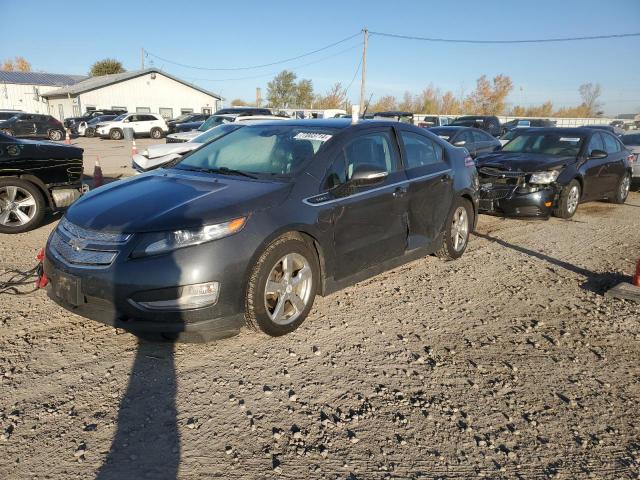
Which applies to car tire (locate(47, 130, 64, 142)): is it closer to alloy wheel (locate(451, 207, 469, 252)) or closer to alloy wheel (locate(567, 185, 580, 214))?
alloy wheel (locate(567, 185, 580, 214))

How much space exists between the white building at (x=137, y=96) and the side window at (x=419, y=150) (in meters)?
41.5

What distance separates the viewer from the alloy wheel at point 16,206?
6504mm

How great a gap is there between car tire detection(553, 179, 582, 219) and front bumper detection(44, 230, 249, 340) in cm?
654

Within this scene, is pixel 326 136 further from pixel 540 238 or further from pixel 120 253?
pixel 540 238

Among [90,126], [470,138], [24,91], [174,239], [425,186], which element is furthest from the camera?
[24,91]

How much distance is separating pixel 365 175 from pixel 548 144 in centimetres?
627

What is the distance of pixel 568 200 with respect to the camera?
810 cm

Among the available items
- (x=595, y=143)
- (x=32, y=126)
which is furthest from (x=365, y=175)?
(x=32, y=126)

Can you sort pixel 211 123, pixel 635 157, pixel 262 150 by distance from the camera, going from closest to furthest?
1. pixel 262 150
2. pixel 635 157
3. pixel 211 123

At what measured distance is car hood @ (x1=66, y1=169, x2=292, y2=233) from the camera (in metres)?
3.24

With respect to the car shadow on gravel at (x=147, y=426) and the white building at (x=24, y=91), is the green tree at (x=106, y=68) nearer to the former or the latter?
the white building at (x=24, y=91)

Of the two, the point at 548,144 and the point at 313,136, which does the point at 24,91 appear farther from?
the point at 313,136

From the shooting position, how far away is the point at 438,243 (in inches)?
207

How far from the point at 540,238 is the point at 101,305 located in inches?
237
